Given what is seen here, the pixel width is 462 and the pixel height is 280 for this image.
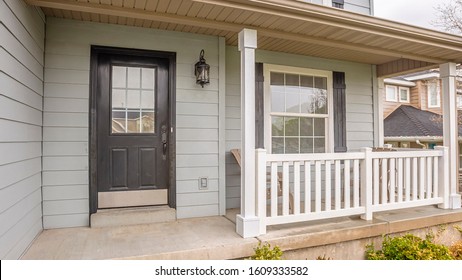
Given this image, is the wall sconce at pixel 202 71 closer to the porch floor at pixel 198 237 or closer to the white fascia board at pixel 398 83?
the porch floor at pixel 198 237

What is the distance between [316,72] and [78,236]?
12.4ft

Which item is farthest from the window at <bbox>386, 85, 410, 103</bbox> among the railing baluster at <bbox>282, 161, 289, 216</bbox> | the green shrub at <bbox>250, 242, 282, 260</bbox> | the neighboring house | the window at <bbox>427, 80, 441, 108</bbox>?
the green shrub at <bbox>250, 242, 282, 260</bbox>

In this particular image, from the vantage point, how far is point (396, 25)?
303cm

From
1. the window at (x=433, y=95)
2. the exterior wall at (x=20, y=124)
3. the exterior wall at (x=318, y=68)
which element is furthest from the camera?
the window at (x=433, y=95)

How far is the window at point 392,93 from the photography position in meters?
10.5

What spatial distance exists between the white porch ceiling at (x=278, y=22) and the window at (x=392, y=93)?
24.0 feet

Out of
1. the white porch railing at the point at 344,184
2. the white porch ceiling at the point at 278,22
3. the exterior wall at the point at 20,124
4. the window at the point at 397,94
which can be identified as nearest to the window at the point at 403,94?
the window at the point at 397,94

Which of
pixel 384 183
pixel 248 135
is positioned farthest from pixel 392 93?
pixel 248 135

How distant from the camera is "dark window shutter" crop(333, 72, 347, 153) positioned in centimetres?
442

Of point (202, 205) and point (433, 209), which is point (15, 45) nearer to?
point (202, 205)

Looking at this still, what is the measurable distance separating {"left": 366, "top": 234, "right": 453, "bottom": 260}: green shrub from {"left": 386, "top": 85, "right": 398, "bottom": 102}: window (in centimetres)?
894

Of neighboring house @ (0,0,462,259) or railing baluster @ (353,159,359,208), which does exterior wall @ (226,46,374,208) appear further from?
railing baluster @ (353,159,359,208)

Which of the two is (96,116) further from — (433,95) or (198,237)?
(433,95)
